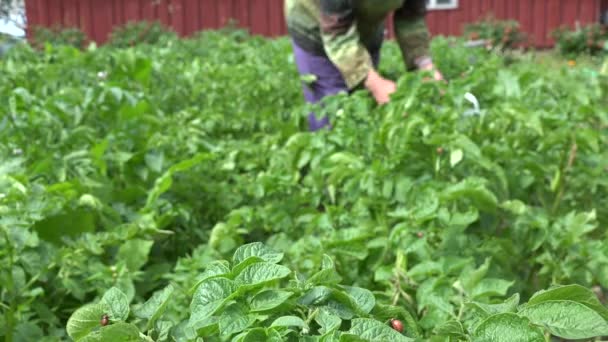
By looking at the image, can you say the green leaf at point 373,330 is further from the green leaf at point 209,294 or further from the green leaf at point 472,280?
the green leaf at point 472,280

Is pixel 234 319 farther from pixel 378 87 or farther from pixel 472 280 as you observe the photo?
pixel 378 87

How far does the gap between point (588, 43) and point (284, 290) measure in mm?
15010

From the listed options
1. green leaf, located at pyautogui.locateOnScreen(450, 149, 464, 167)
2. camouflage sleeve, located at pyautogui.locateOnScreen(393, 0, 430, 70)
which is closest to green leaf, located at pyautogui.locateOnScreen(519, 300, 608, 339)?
green leaf, located at pyautogui.locateOnScreen(450, 149, 464, 167)

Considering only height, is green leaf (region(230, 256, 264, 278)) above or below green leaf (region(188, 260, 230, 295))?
above

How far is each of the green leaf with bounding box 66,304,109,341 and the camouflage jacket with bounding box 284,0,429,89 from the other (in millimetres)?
2695

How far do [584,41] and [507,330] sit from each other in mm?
15125

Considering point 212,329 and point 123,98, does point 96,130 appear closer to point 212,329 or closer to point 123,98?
point 123,98

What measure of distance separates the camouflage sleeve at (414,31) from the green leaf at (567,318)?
11.0 ft

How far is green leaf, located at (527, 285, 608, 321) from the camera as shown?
1153 mm

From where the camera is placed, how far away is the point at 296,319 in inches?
46.2

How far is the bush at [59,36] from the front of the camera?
14449 millimetres

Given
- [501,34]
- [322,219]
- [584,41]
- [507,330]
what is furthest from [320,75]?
[584,41]

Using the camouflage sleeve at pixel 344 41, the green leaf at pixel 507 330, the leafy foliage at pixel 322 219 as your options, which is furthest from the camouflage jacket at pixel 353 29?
the green leaf at pixel 507 330

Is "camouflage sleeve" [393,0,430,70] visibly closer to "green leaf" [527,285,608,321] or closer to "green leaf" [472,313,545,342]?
"green leaf" [527,285,608,321]
